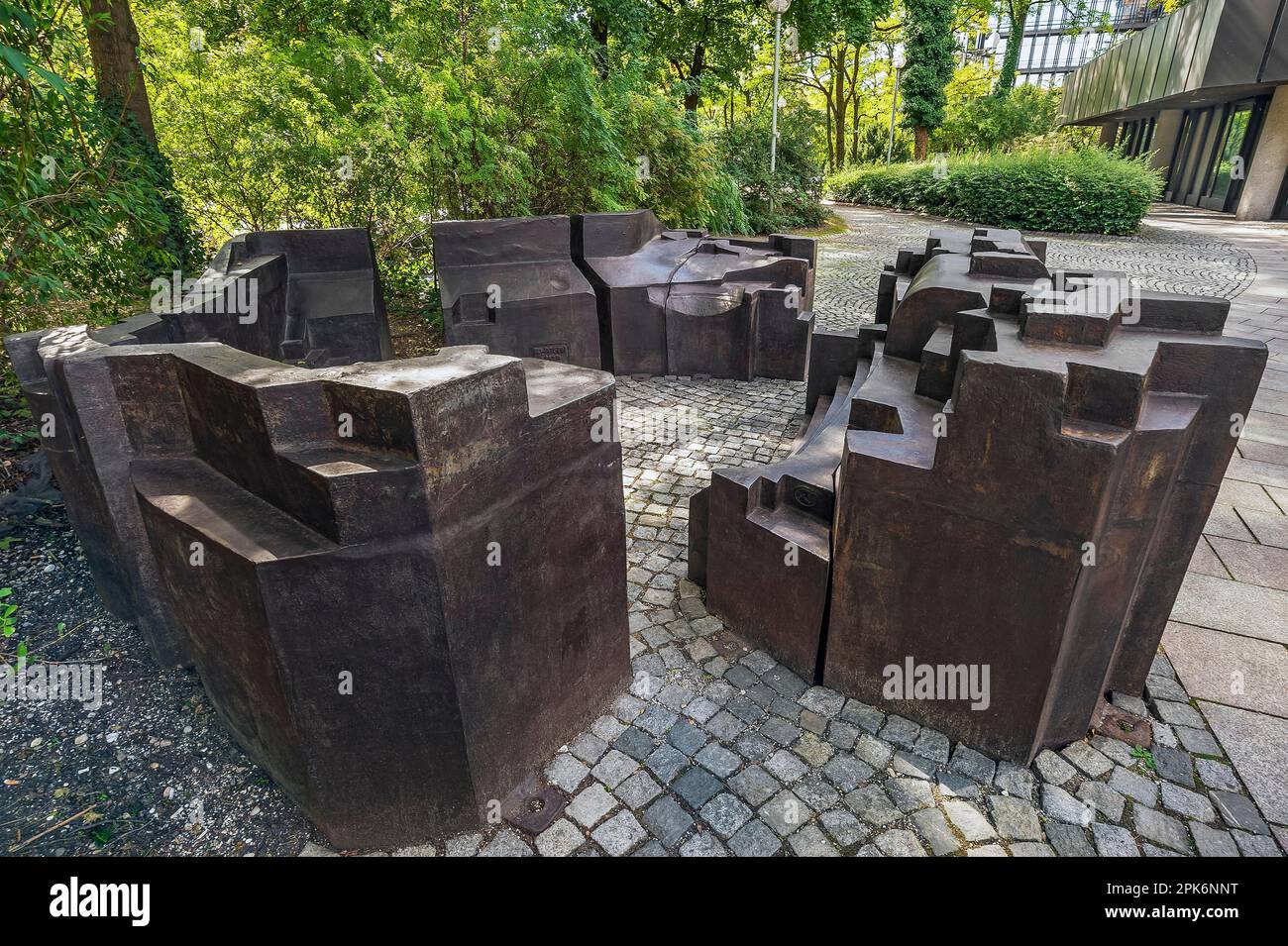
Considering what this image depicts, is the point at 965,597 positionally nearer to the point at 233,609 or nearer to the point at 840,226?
the point at 233,609

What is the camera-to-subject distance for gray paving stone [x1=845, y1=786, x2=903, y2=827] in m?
2.82

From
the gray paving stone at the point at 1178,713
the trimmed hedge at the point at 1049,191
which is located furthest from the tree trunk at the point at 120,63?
the trimmed hedge at the point at 1049,191

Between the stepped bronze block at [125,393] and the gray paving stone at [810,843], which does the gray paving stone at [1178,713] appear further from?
the stepped bronze block at [125,393]

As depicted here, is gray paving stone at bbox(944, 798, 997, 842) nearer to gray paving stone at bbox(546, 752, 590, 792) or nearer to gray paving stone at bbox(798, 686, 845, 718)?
gray paving stone at bbox(798, 686, 845, 718)

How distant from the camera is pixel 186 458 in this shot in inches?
111

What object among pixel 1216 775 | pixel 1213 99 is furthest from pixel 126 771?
pixel 1213 99

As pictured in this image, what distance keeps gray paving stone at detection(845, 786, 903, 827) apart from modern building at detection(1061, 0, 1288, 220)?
68.2 feet

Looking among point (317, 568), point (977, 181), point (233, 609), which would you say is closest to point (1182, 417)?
point (317, 568)

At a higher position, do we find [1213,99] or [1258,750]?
[1213,99]

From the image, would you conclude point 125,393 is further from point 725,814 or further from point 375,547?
point 725,814

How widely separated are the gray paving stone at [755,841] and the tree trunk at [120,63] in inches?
357

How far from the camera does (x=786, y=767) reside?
10.0 ft

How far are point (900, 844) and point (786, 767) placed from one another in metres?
0.52

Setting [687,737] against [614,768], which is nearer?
[614,768]
